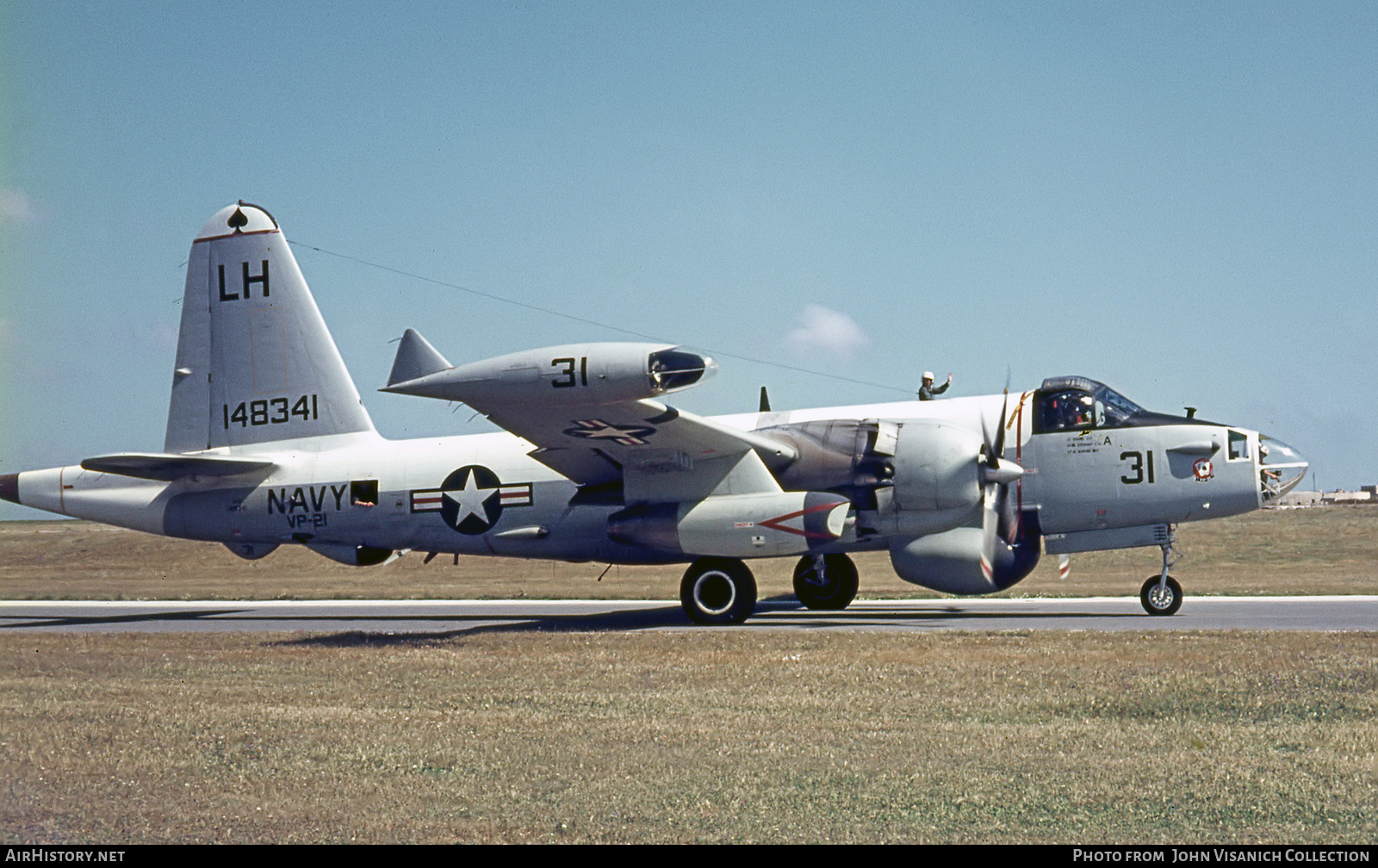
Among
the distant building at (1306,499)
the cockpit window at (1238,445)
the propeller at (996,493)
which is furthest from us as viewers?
the distant building at (1306,499)

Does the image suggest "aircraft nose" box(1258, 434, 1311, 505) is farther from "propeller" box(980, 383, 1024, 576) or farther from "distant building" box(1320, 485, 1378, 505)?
"distant building" box(1320, 485, 1378, 505)

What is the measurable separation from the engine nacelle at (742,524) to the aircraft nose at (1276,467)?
22.4 feet

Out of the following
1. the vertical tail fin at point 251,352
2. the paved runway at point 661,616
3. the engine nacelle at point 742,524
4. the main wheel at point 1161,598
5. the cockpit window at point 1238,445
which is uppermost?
the vertical tail fin at point 251,352

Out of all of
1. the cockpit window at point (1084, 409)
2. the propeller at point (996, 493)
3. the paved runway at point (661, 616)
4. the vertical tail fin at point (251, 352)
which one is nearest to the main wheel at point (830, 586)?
the paved runway at point (661, 616)

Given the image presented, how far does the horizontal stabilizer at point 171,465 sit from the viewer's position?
69.8ft

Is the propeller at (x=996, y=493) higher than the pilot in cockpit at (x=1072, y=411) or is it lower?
lower

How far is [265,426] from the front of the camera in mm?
22734

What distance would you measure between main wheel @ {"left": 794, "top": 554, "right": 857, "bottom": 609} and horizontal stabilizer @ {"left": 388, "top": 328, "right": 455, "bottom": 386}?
9.23 m

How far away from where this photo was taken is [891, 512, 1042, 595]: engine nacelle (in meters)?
18.8

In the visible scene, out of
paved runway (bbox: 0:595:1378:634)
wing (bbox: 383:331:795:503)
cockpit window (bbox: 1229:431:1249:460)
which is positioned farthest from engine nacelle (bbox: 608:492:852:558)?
cockpit window (bbox: 1229:431:1249:460)

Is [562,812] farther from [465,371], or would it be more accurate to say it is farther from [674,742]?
[465,371]

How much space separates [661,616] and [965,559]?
5672 millimetres

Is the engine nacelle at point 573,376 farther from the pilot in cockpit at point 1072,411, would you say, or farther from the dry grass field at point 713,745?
the pilot in cockpit at point 1072,411

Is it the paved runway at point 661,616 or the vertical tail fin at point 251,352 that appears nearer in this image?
the paved runway at point 661,616
